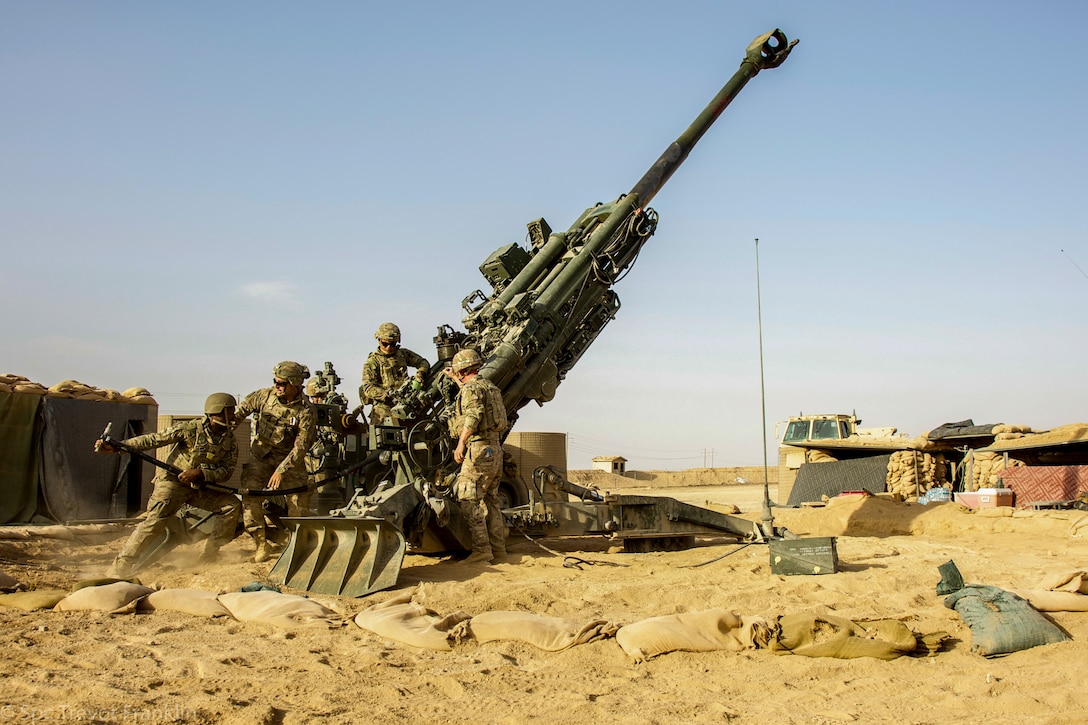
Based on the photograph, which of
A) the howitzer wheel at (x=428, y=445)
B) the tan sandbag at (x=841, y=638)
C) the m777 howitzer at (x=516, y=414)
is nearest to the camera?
the tan sandbag at (x=841, y=638)

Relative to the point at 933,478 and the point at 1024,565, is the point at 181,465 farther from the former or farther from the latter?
the point at 933,478

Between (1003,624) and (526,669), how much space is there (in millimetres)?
2283

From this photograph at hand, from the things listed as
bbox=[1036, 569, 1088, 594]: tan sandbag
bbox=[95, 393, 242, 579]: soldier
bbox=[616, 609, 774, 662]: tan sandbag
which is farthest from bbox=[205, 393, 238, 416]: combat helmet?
bbox=[1036, 569, 1088, 594]: tan sandbag

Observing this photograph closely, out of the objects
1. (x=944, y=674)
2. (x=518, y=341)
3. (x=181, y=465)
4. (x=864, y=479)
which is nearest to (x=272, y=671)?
(x=944, y=674)

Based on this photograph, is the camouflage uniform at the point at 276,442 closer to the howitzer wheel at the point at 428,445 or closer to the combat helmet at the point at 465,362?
the howitzer wheel at the point at 428,445

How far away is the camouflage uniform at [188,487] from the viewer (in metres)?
6.63

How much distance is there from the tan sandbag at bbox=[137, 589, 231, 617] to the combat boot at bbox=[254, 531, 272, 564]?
182 centimetres

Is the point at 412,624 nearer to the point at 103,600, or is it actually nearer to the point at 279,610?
the point at 279,610

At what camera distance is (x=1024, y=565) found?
22.8ft

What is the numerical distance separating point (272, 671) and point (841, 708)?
88.8 inches

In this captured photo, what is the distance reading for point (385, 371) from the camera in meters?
8.67

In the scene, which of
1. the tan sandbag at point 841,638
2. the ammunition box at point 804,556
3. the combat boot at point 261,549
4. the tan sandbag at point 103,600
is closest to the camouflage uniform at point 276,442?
the combat boot at point 261,549

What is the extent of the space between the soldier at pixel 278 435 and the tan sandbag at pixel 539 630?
10.9 ft

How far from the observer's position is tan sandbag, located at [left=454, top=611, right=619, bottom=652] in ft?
13.8
